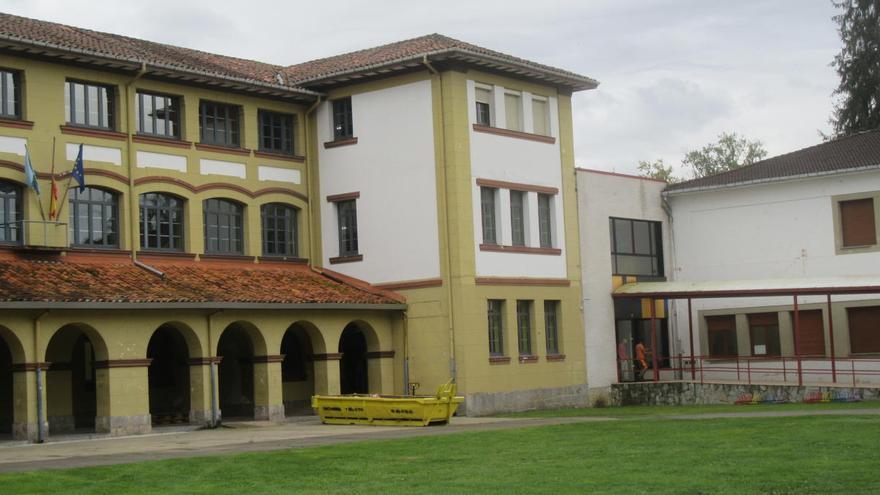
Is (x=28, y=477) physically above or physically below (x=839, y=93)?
below

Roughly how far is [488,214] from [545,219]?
99.8 inches

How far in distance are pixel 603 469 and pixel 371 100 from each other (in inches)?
794

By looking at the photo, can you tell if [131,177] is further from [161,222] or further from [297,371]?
[297,371]

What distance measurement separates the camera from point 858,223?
39.2 meters

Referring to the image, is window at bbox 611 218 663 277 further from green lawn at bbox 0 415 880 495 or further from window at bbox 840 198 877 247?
green lawn at bbox 0 415 880 495

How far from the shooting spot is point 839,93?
5731 cm

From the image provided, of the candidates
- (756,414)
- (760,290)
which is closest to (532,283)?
(760,290)

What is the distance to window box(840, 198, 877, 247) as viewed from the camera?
38969 mm

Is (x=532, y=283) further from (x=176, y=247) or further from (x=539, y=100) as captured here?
(x=176, y=247)

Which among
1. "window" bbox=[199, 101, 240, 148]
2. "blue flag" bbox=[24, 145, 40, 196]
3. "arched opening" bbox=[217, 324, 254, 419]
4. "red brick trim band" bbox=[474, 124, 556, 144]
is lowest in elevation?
"arched opening" bbox=[217, 324, 254, 419]

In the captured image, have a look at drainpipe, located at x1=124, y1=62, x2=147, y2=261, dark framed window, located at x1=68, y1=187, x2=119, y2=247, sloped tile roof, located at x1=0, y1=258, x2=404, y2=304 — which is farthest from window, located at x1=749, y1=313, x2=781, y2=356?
dark framed window, located at x1=68, y1=187, x2=119, y2=247

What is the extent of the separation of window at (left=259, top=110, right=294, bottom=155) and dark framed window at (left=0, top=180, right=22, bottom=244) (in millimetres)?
7688

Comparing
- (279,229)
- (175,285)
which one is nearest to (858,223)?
(279,229)

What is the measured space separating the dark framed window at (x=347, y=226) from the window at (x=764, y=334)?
1284cm
